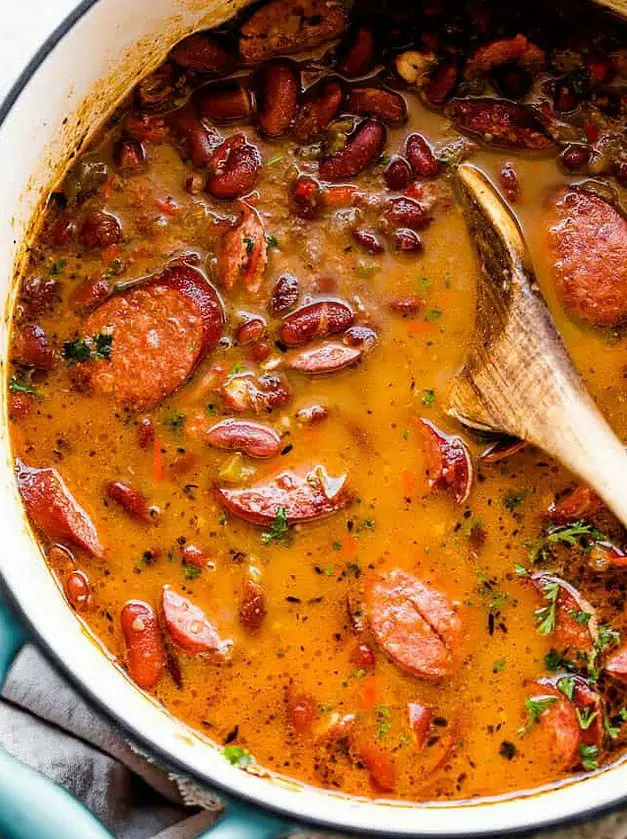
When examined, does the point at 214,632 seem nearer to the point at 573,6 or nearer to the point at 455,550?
the point at 455,550

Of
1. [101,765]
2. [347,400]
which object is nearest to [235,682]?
[101,765]

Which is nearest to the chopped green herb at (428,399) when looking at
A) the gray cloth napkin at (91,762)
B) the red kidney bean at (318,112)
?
the red kidney bean at (318,112)

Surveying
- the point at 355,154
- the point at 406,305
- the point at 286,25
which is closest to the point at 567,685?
the point at 406,305

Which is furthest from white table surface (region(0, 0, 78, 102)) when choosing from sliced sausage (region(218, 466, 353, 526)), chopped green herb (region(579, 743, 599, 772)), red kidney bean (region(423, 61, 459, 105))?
chopped green herb (region(579, 743, 599, 772))

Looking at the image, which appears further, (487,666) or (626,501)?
(487,666)

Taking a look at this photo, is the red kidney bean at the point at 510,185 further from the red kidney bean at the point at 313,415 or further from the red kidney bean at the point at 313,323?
the red kidney bean at the point at 313,415
